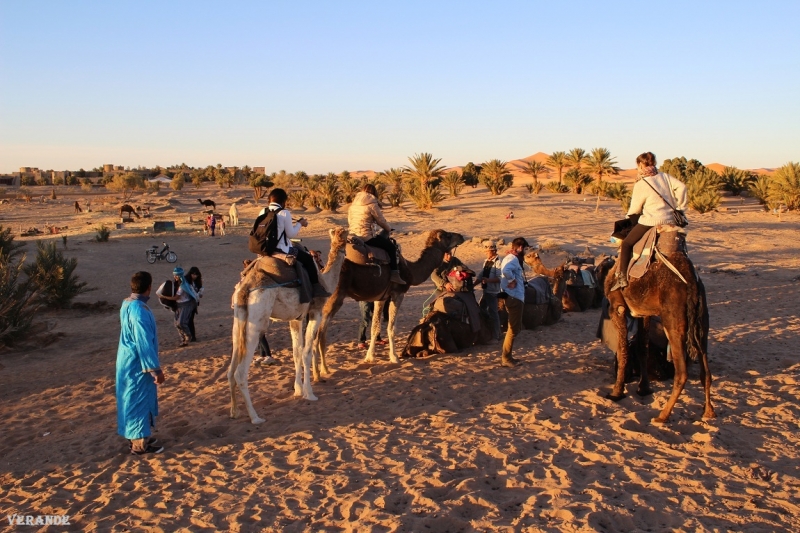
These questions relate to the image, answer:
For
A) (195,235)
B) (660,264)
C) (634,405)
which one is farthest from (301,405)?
(195,235)

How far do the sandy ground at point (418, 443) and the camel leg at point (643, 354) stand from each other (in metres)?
0.15

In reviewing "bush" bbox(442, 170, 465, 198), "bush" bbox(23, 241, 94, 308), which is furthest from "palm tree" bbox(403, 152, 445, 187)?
"bush" bbox(23, 241, 94, 308)

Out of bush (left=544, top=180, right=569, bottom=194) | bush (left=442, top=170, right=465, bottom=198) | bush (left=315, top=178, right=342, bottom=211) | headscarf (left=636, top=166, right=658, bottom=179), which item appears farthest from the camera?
bush (left=544, top=180, right=569, bottom=194)

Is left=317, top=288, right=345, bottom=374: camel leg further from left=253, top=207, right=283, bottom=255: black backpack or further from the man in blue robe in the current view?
the man in blue robe

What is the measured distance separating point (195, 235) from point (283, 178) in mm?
42029

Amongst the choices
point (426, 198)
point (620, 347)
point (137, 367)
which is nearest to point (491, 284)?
point (620, 347)

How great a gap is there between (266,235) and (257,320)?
3.32 ft

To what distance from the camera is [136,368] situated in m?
6.00

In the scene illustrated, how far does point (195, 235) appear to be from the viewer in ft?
95.2

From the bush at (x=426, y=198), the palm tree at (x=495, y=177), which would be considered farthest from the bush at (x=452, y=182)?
the bush at (x=426, y=198)

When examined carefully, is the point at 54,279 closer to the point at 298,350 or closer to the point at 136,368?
the point at 298,350

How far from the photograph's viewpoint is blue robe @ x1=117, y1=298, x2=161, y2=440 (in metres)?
5.89

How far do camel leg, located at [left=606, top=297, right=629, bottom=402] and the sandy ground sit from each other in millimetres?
187

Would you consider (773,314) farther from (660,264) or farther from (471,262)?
(471,262)
